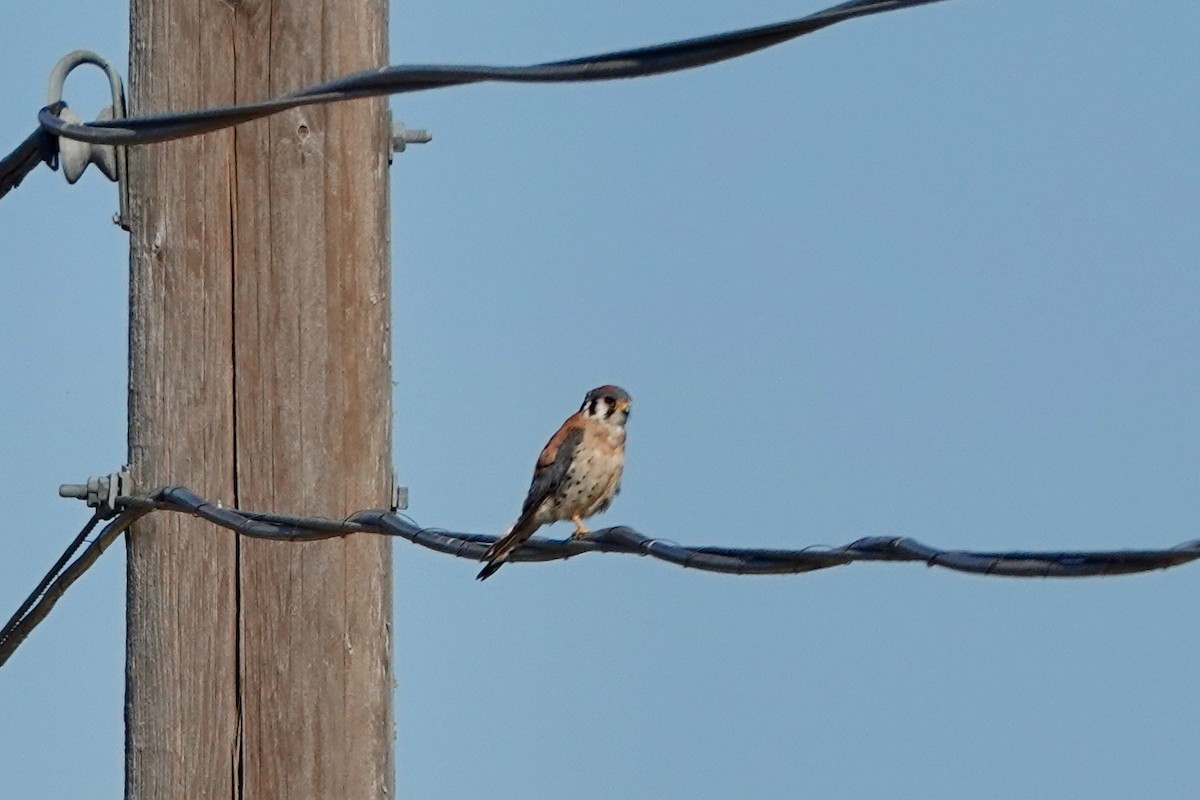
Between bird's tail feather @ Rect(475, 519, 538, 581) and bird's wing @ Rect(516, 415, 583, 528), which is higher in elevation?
bird's wing @ Rect(516, 415, 583, 528)

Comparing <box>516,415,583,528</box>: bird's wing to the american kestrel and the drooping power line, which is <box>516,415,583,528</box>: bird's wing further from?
the drooping power line

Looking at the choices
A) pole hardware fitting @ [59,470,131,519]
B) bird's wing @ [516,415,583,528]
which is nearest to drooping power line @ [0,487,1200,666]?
pole hardware fitting @ [59,470,131,519]

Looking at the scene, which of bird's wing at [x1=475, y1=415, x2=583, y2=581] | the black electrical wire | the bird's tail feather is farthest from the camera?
bird's wing at [x1=475, y1=415, x2=583, y2=581]

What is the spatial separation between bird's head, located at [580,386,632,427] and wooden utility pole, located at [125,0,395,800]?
6.98 ft

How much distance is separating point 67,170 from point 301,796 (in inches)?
63.2

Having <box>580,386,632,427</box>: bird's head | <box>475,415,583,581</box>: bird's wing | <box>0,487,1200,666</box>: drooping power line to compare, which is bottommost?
<box>0,487,1200,666</box>: drooping power line

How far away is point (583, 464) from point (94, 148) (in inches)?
91.7

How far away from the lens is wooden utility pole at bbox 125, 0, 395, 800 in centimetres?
533

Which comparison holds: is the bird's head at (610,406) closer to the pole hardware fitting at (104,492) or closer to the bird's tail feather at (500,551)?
the bird's tail feather at (500,551)

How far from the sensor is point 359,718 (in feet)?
17.6

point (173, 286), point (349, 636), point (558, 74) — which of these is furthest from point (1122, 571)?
point (173, 286)

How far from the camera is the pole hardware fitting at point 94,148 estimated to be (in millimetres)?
5559

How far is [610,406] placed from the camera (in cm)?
760

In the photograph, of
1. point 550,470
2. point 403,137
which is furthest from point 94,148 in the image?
point 550,470
